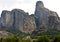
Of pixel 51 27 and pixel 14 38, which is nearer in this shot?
pixel 14 38

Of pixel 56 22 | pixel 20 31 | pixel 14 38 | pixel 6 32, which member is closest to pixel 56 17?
pixel 56 22

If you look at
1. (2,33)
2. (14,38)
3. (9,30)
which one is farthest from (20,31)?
(14,38)

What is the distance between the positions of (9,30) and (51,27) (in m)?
33.8

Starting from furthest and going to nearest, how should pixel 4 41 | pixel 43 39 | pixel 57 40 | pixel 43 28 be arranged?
1. pixel 43 28
2. pixel 4 41
3. pixel 43 39
4. pixel 57 40

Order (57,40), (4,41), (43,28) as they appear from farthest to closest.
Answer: (43,28) < (4,41) < (57,40)

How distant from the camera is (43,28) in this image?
189 metres

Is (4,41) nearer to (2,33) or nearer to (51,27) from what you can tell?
(2,33)

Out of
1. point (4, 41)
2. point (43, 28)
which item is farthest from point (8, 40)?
point (43, 28)

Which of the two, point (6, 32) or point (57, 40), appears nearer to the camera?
point (57, 40)

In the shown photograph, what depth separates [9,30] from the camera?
192500mm

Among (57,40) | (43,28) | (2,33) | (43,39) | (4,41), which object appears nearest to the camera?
(57,40)

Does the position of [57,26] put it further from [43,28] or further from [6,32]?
[6,32]

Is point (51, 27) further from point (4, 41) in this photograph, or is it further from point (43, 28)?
point (4, 41)

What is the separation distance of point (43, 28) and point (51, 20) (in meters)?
11.9
